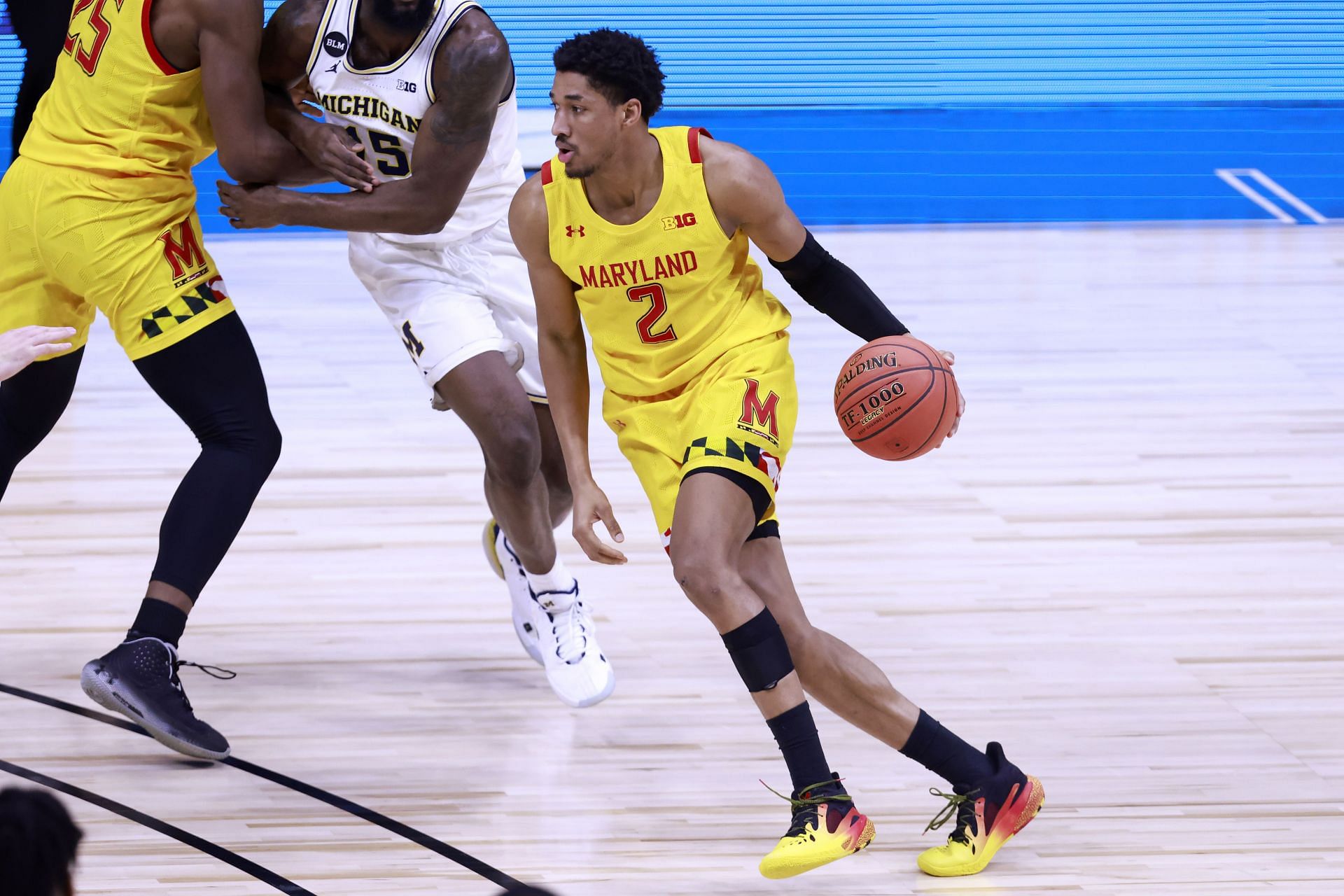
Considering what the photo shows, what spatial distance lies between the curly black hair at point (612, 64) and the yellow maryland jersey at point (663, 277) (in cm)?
12

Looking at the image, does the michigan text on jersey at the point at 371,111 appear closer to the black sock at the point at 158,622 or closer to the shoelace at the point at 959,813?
the black sock at the point at 158,622

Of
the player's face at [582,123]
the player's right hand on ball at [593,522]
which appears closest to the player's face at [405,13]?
the player's face at [582,123]

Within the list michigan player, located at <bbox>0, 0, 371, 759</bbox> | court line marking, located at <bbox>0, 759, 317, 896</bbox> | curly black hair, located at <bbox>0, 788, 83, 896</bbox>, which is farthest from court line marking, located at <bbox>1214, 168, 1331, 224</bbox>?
curly black hair, located at <bbox>0, 788, 83, 896</bbox>

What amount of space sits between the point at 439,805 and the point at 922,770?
3.48 feet

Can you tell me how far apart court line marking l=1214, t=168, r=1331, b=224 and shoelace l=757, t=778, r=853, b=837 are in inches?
358

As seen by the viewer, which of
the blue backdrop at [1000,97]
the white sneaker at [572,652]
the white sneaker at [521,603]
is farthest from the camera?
the blue backdrop at [1000,97]

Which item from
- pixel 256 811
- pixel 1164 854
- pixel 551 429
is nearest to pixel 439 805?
pixel 256 811

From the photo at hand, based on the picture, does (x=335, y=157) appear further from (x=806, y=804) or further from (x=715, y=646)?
(x=806, y=804)

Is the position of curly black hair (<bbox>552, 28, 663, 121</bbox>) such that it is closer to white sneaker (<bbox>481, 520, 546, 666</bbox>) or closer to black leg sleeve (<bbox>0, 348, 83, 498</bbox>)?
white sneaker (<bbox>481, 520, 546, 666</bbox>)

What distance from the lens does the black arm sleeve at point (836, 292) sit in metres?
3.30

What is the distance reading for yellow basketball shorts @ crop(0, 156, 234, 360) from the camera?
369 cm

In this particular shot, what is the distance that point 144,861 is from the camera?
320 cm

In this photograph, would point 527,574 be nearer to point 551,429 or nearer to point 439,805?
point 551,429

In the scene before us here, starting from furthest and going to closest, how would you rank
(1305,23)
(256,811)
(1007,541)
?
1. (1305,23)
2. (1007,541)
3. (256,811)
